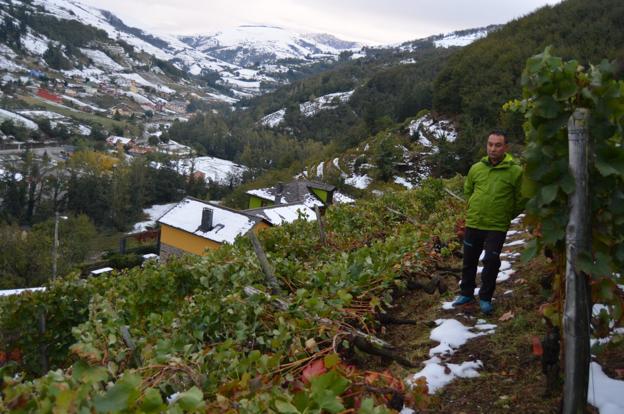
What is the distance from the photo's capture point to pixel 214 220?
28.5 meters

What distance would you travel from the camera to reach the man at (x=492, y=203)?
13.9 feet

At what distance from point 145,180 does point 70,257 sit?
3074cm

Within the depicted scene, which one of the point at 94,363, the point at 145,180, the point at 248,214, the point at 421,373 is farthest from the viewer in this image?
the point at 145,180

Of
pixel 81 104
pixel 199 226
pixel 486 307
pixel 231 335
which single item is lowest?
pixel 199 226

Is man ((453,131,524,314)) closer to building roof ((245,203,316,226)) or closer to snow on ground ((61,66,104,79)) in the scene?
building roof ((245,203,316,226))

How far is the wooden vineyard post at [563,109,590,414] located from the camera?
247 cm

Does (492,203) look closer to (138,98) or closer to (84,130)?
(84,130)

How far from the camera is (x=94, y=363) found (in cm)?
271

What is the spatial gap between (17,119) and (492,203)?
4367 inches

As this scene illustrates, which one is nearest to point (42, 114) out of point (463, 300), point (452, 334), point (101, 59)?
point (101, 59)

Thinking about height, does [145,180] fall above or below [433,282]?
below

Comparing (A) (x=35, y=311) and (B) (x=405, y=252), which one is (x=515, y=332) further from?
(A) (x=35, y=311)

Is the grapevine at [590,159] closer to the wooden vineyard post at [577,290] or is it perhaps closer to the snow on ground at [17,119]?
the wooden vineyard post at [577,290]

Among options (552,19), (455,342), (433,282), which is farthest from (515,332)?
(552,19)
